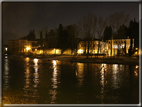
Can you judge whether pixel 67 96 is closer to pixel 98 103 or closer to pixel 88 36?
pixel 98 103

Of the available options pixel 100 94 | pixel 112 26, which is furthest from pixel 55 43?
pixel 100 94

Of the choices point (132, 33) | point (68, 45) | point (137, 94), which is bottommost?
point (137, 94)

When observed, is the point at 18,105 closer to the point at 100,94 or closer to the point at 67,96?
the point at 67,96

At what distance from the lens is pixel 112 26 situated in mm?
47219

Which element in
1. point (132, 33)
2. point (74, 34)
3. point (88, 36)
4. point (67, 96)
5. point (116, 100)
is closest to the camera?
point (116, 100)

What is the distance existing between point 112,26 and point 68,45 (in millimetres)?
34517

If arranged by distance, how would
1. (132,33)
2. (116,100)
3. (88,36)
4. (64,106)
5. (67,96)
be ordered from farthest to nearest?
(132,33) < (88,36) < (67,96) < (116,100) < (64,106)

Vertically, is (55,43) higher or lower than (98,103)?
higher

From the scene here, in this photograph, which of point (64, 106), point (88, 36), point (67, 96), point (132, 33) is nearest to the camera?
point (64, 106)

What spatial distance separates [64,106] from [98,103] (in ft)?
5.10

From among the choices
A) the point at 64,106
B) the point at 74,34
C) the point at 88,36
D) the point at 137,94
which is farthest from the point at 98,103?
the point at 74,34

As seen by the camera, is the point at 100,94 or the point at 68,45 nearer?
the point at 100,94

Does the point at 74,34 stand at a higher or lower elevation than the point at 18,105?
higher

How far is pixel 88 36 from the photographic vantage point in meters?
46.9
